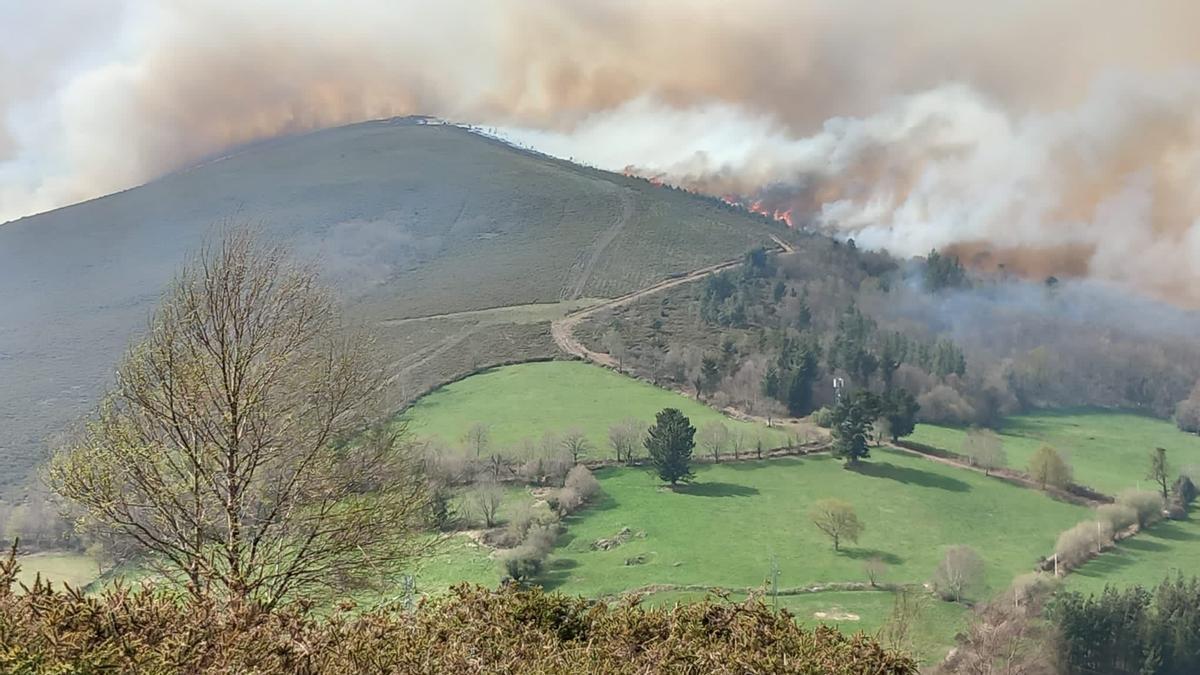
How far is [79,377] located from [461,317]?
41.8 meters

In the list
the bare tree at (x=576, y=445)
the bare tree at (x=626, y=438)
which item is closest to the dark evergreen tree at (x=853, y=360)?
the bare tree at (x=626, y=438)

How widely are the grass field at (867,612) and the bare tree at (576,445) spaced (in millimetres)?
18979

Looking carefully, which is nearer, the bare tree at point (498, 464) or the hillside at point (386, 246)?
the bare tree at point (498, 464)

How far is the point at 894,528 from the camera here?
50.9 metres

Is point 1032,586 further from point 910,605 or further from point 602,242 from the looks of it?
point 602,242

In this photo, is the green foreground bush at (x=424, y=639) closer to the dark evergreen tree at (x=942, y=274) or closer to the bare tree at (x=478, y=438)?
the bare tree at (x=478, y=438)

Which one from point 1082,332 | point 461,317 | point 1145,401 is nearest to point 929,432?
point 1145,401

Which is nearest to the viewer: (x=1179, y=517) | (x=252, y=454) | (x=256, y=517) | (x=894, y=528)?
(x=252, y=454)

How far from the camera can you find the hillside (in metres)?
87.8

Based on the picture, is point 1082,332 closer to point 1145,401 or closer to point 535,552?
point 1145,401

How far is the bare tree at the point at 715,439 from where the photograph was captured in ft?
203

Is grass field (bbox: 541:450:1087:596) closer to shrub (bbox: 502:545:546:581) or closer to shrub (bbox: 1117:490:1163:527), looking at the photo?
shrub (bbox: 502:545:546:581)

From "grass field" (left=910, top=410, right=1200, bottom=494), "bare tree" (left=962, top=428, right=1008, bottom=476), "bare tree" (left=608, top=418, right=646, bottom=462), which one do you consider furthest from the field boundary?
"bare tree" (left=608, top=418, right=646, bottom=462)

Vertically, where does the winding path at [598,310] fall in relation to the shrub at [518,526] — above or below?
above
